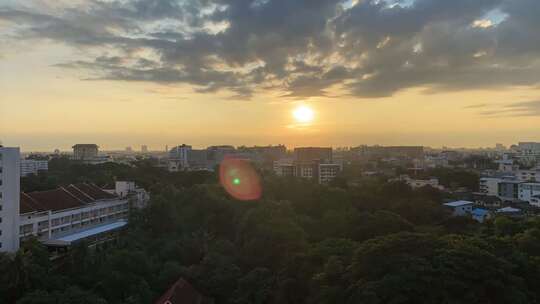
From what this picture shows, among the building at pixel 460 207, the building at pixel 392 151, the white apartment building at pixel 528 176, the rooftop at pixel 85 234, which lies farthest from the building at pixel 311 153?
the rooftop at pixel 85 234

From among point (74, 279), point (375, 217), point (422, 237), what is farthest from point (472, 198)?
point (74, 279)

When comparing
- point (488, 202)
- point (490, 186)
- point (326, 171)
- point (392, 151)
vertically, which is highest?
point (392, 151)

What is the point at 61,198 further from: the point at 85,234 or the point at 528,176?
the point at 528,176

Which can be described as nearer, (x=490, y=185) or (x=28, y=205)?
(x=28, y=205)

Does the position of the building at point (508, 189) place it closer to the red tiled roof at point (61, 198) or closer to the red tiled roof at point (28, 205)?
the red tiled roof at point (61, 198)

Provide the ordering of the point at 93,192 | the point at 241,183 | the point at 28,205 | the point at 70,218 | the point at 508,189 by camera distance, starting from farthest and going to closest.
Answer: the point at 508,189 → the point at 241,183 → the point at 93,192 → the point at 70,218 → the point at 28,205

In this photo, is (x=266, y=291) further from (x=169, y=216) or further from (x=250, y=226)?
(x=169, y=216)

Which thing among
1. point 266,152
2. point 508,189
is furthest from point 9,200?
point 266,152
